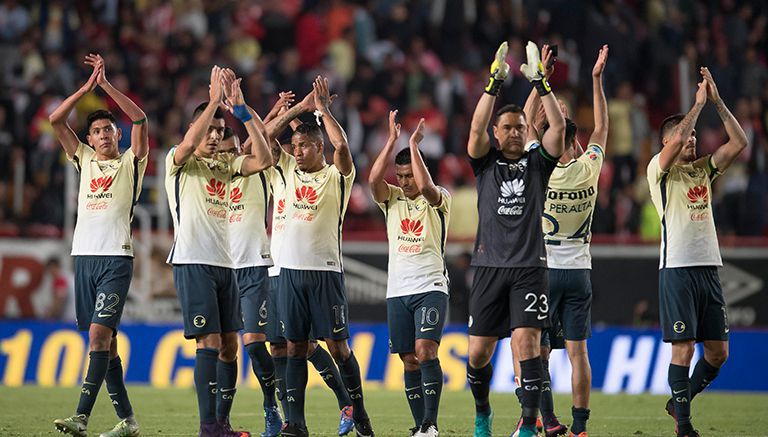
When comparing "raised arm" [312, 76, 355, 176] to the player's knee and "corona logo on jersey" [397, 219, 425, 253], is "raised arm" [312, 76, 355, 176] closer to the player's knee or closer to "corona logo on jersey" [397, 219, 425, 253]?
"corona logo on jersey" [397, 219, 425, 253]

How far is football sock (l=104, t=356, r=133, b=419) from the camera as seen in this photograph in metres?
12.9

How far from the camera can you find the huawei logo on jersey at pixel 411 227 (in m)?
13.4

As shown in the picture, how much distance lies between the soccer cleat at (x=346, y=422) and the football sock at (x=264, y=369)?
0.78 meters

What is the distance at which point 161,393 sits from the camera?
19.3m

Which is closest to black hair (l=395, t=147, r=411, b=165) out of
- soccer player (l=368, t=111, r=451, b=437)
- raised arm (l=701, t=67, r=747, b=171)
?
soccer player (l=368, t=111, r=451, b=437)

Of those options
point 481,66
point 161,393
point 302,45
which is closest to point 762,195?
point 481,66

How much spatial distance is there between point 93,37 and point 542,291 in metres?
17.6

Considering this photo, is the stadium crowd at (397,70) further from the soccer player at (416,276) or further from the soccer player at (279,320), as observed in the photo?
the soccer player at (416,276)

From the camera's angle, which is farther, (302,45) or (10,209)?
(302,45)

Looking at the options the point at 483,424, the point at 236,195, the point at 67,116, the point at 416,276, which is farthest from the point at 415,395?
the point at 67,116

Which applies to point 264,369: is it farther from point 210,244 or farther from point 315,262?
point 210,244

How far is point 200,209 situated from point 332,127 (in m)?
1.53

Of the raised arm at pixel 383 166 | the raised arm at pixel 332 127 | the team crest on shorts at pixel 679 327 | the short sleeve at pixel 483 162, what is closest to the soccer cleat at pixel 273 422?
the raised arm at pixel 383 166

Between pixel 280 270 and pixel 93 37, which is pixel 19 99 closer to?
pixel 93 37
